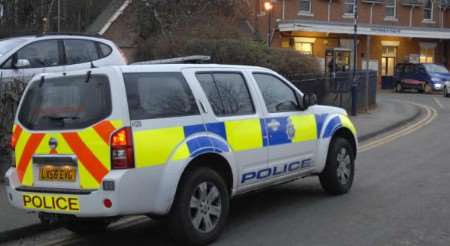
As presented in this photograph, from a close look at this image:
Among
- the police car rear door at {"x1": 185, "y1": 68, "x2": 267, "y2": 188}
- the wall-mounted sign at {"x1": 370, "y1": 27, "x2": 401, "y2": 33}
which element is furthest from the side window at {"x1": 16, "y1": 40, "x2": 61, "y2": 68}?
the wall-mounted sign at {"x1": 370, "y1": 27, "x2": 401, "y2": 33}

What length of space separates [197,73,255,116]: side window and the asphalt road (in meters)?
1.26

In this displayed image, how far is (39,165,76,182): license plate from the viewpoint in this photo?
603cm

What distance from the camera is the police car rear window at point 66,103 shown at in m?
6.03

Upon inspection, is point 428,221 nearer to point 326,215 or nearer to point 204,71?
→ point 326,215

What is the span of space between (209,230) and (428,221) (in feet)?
8.18

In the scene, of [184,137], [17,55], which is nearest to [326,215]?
[184,137]

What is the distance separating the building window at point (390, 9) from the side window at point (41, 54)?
36174mm

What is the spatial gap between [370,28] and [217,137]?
34.8 metres

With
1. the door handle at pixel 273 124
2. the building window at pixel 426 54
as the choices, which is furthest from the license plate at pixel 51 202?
the building window at pixel 426 54

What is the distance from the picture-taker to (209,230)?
6.54 metres

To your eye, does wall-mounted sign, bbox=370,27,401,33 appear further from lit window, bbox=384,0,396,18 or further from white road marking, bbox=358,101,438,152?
white road marking, bbox=358,101,438,152

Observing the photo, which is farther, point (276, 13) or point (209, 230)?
point (276, 13)

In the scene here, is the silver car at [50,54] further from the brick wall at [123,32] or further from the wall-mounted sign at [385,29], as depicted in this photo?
the wall-mounted sign at [385,29]

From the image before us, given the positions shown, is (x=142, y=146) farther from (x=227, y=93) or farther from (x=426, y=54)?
(x=426, y=54)
